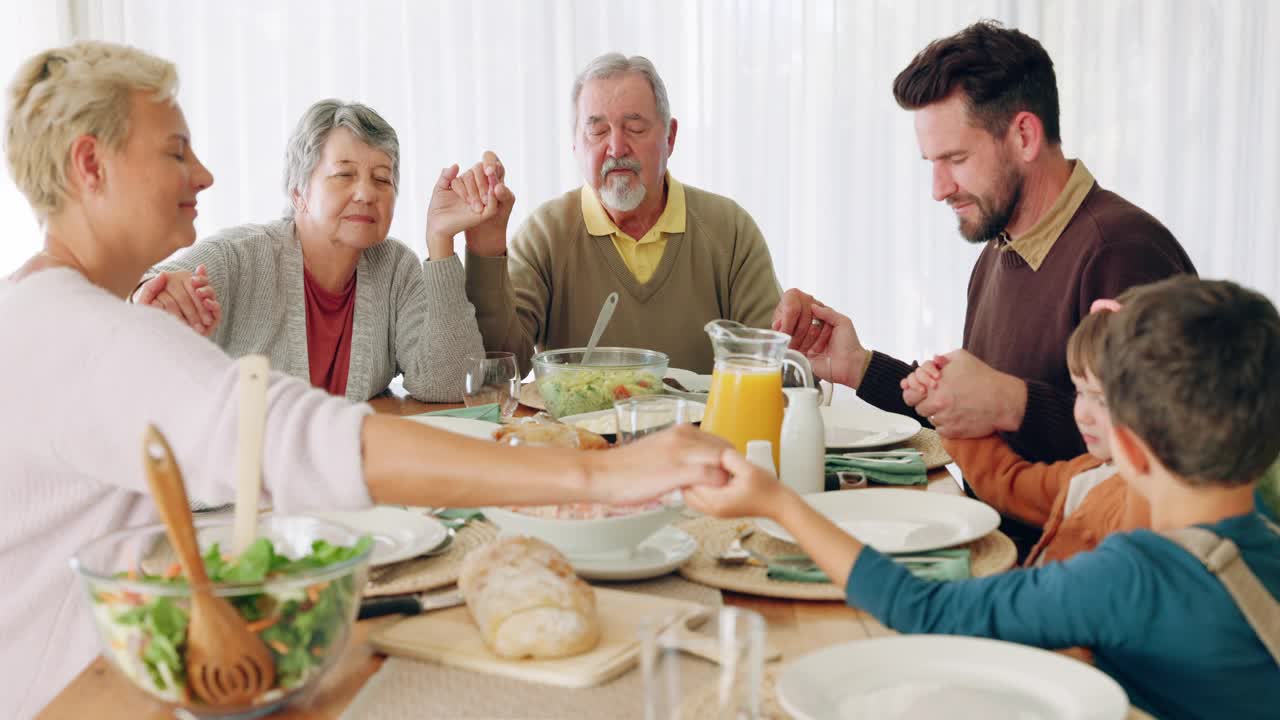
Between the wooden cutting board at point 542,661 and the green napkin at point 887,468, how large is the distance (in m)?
0.59

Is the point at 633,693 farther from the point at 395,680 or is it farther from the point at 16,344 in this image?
the point at 16,344

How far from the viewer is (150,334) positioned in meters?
1.04

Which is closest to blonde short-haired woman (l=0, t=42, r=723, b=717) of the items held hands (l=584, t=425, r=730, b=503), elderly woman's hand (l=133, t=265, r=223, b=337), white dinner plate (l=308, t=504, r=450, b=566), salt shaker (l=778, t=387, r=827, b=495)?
held hands (l=584, t=425, r=730, b=503)

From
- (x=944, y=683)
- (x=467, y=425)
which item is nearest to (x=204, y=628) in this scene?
(x=944, y=683)

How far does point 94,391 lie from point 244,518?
0.21m

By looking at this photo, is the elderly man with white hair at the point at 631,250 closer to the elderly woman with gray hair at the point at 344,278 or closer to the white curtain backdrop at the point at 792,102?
the elderly woman with gray hair at the point at 344,278

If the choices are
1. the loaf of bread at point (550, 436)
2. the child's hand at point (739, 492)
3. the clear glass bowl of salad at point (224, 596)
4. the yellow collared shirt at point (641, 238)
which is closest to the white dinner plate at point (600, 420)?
the loaf of bread at point (550, 436)

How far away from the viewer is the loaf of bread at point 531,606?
100cm

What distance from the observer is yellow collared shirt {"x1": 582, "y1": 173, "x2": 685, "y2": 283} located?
310 centimetres

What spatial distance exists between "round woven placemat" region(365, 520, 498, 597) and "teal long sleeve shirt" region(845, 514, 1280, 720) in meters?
0.43

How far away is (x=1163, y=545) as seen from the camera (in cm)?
103

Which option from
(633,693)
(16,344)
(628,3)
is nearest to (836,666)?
(633,693)

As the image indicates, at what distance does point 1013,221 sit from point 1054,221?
0.38ft

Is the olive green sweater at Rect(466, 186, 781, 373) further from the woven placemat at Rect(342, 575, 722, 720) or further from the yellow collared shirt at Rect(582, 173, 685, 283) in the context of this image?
the woven placemat at Rect(342, 575, 722, 720)
